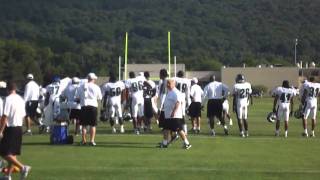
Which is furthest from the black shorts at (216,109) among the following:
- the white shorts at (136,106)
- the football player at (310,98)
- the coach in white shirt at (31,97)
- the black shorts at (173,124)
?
the coach in white shirt at (31,97)

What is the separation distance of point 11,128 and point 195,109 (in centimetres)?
1347

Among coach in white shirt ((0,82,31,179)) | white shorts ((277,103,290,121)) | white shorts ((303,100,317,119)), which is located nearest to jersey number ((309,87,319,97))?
white shorts ((303,100,317,119))

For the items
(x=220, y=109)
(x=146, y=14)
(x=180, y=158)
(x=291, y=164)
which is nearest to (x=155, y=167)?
(x=180, y=158)

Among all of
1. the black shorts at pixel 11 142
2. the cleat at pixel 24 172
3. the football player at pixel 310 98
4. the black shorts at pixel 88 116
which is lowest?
the cleat at pixel 24 172

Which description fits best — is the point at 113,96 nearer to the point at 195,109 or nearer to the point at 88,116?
the point at 195,109

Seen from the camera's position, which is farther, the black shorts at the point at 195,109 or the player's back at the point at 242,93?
the black shorts at the point at 195,109

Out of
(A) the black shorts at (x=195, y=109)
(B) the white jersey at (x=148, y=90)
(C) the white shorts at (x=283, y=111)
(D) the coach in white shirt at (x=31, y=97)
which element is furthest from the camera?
(A) the black shorts at (x=195, y=109)

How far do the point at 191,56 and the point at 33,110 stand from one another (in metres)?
132

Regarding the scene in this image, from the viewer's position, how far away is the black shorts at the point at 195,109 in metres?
27.5

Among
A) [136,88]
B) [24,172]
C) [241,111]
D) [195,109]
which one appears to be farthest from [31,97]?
[24,172]

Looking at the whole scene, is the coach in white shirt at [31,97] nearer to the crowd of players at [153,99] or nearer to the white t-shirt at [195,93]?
the crowd of players at [153,99]

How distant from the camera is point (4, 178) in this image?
14.4 metres

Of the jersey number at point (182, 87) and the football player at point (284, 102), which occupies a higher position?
the jersey number at point (182, 87)

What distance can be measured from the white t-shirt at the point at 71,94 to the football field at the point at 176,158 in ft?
3.77
